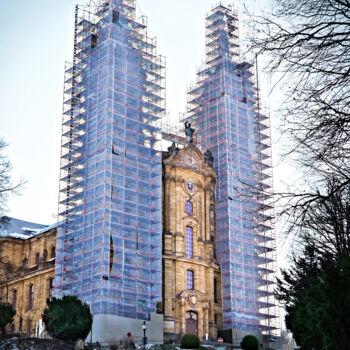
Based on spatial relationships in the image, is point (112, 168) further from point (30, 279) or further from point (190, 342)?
point (30, 279)

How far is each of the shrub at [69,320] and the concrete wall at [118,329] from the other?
155 inches

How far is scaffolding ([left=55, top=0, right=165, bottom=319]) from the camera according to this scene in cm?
4894

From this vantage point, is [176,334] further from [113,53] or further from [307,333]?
[307,333]

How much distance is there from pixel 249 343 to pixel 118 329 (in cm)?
1133

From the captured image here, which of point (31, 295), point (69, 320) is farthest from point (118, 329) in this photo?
point (31, 295)

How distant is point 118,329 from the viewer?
4709 cm

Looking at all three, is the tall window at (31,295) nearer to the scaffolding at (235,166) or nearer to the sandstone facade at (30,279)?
the sandstone facade at (30,279)

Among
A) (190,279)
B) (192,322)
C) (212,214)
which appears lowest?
(192,322)

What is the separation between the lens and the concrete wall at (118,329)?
152 feet

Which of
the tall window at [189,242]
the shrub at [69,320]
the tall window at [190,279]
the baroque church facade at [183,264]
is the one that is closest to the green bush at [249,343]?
the baroque church facade at [183,264]

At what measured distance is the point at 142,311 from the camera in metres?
49.7

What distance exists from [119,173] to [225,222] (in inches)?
528

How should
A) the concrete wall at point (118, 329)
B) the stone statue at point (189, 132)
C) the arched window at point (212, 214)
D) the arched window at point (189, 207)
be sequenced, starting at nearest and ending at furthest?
1. the concrete wall at point (118, 329)
2. the arched window at point (189, 207)
3. the arched window at point (212, 214)
4. the stone statue at point (189, 132)

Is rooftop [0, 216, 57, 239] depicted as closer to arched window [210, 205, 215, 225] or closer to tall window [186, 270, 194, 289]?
arched window [210, 205, 215, 225]
